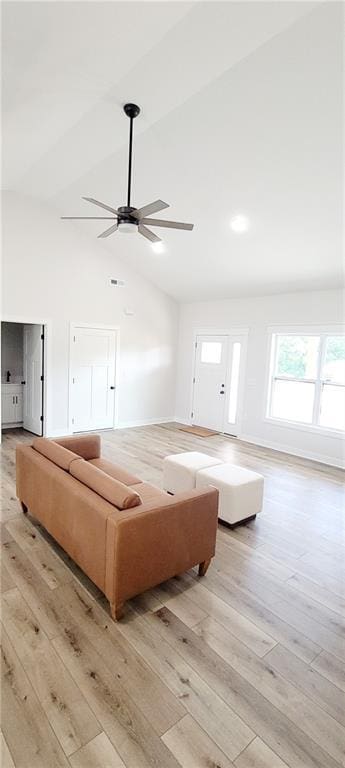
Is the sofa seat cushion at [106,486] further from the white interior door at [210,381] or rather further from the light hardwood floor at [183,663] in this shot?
the white interior door at [210,381]

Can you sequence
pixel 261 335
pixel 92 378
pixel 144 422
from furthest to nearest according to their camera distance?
pixel 144 422
pixel 92 378
pixel 261 335

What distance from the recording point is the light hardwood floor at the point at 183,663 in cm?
149

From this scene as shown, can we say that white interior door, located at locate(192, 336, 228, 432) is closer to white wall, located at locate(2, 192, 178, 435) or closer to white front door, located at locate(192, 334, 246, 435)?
white front door, located at locate(192, 334, 246, 435)

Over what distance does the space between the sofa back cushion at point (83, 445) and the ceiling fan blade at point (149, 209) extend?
2.14m

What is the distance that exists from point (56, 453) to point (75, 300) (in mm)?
3963

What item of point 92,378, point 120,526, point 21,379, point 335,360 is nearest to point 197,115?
point 120,526

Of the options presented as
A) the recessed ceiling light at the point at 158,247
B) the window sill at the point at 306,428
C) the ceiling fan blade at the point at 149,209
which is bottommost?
the window sill at the point at 306,428

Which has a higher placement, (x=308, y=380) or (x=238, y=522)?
(x=308, y=380)

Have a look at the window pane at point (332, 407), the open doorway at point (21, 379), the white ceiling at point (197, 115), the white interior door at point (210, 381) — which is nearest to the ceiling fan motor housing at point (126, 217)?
the white ceiling at point (197, 115)

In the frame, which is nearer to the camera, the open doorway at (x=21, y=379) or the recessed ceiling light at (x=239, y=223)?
the recessed ceiling light at (x=239, y=223)

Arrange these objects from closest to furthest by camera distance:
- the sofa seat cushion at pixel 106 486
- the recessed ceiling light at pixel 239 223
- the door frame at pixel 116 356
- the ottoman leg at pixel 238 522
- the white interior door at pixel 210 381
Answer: the sofa seat cushion at pixel 106 486 < the ottoman leg at pixel 238 522 < the recessed ceiling light at pixel 239 223 < the door frame at pixel 116 356 < the white interior door at pixel 210 381

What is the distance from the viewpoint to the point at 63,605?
2.25 metres

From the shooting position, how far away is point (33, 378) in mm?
6305

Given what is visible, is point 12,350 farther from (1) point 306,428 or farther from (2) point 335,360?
(2) point 335,360
